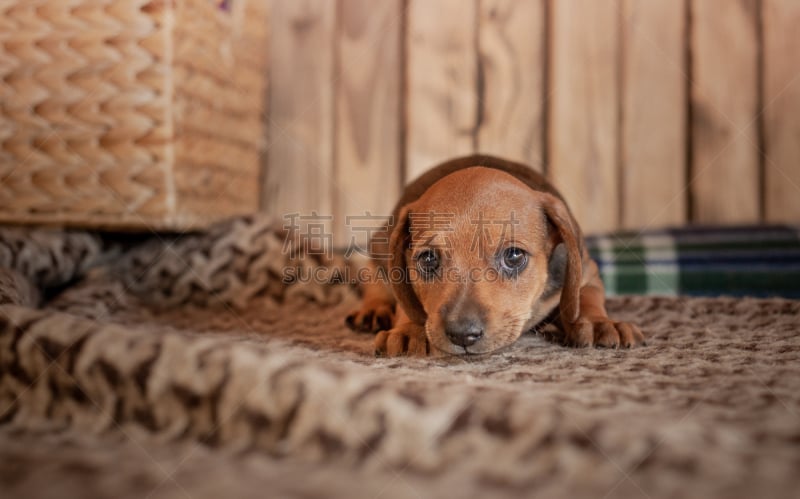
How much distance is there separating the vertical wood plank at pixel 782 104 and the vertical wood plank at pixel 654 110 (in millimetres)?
378

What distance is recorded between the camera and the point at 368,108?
3.42m

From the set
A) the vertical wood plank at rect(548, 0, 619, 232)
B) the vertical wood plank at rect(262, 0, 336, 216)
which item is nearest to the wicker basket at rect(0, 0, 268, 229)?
the vertical wood plank at rect(262, 0, 336, 216)

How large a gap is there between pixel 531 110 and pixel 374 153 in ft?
2.85

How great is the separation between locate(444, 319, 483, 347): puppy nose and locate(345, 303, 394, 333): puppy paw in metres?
0.72

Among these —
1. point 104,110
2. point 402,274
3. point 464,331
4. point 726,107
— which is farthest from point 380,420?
point 726,107

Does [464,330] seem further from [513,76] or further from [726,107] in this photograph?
[726,107]

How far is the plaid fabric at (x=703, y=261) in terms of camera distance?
8.96 ft

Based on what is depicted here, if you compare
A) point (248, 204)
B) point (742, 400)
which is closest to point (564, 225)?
point (742, 400)

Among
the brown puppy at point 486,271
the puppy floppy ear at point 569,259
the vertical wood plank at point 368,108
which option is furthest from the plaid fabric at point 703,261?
the vertical wood plank at point 368,108

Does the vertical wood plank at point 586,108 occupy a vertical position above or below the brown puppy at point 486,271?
above

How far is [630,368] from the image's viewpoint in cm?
155

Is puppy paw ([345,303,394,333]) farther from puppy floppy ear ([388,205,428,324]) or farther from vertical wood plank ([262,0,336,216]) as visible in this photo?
vertical wood plank ([262,0,336,216])

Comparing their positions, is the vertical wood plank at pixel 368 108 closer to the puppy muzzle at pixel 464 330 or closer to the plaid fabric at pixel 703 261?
the plaid fabric at pixel 703 261

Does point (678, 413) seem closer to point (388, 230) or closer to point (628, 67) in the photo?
point (388, 230)
